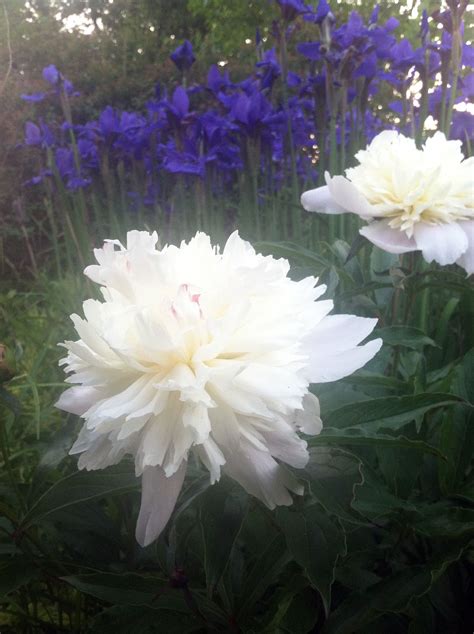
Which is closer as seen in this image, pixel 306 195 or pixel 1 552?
pixel 1 552

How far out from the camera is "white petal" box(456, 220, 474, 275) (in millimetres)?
808

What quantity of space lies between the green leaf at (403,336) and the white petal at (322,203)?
0.54ft

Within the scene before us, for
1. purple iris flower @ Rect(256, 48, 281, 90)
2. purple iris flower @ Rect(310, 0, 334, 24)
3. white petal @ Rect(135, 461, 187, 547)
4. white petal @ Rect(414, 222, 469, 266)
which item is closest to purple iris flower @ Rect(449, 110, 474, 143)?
purple iris flower @ Rect(310, 0, 334, 24)

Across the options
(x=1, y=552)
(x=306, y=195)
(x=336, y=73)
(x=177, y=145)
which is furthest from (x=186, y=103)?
(x=1, y=552)

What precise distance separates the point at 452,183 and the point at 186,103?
122 centimetres

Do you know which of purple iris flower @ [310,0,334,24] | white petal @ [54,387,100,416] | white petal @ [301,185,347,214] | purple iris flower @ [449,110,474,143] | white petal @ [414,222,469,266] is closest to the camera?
white petal @ [54,387,100,416]

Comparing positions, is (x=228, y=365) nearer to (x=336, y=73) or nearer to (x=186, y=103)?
(x=336, y=73)

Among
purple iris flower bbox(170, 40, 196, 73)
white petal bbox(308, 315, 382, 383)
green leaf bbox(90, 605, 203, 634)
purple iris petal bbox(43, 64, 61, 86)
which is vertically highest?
purple iris flower bbox(170, 40, 196, 73)

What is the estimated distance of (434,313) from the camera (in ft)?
5.48

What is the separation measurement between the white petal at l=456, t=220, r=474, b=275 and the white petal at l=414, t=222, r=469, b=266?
14 millimetres

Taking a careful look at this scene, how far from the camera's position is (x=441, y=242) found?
31.7 inches

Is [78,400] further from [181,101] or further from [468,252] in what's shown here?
[181,101]

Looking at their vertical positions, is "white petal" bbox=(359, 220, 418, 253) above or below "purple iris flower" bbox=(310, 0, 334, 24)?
below

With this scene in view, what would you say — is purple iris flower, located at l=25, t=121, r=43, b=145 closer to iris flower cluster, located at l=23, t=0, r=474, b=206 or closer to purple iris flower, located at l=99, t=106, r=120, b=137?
iris flower cluster, located at l=23, t=0, r=474, b=206
